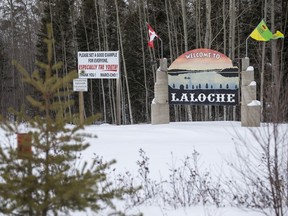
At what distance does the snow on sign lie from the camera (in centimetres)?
1408

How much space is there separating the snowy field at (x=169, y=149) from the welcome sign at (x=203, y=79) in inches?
35.1

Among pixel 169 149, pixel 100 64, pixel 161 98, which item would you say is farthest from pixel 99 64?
pixel 169 149

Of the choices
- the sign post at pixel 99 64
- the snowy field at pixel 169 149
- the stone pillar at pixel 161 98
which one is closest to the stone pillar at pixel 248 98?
the snowy field at pixel 169 149

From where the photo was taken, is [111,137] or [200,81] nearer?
[111,137]

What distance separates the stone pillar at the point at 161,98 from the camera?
1233cm

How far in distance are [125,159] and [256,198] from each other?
3.13 metres

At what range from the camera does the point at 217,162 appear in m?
7.20

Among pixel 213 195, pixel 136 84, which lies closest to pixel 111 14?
pixel 136 84

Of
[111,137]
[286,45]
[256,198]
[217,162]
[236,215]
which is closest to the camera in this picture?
[236,215]

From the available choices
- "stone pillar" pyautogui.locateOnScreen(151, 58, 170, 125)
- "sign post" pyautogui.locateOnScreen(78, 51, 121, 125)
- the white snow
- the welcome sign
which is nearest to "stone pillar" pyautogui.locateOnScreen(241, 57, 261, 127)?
the welcome sign

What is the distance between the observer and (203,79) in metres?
11.9

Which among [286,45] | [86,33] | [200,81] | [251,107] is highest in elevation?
[86,33]

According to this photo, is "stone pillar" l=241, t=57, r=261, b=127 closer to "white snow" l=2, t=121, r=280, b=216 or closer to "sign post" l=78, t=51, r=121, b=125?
"white snow" l=2, t=121, r=280, b=216

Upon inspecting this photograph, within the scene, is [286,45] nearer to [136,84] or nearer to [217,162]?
[136,84]
